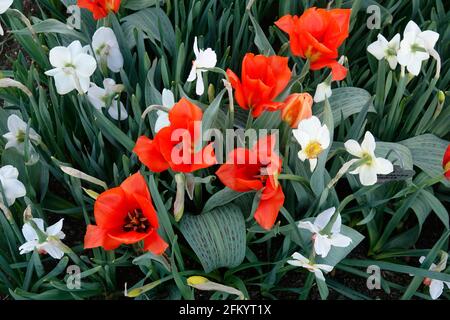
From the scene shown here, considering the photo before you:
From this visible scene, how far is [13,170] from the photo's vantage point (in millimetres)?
1219

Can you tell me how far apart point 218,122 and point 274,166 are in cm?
32

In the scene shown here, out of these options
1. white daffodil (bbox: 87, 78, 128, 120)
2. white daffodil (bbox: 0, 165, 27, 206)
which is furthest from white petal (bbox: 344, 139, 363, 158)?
white daffodil (bbox: 0, 165, 27, 206)

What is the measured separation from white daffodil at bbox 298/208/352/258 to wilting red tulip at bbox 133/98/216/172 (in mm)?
259

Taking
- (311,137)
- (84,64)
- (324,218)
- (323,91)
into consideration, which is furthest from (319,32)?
(84,64)

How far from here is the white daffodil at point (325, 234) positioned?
3.68 ft

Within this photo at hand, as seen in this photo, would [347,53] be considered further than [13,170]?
Yes

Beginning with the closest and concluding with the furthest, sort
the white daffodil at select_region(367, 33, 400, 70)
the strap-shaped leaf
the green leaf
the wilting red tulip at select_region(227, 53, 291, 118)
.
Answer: the wilting red tulip at select_region(227, 53, 291, 118) < the strap-shaped leaf < the white daffodil at select_region(367, 33, 400, 70) < the green leaf

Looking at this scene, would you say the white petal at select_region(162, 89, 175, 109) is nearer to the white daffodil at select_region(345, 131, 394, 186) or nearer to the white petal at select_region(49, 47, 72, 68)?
the white petal at select_region(49, 47, 72, 68)

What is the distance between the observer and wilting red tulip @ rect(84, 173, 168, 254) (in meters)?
1.03

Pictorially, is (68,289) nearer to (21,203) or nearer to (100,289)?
(100,289)

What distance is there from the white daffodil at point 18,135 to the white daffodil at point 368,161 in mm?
687
